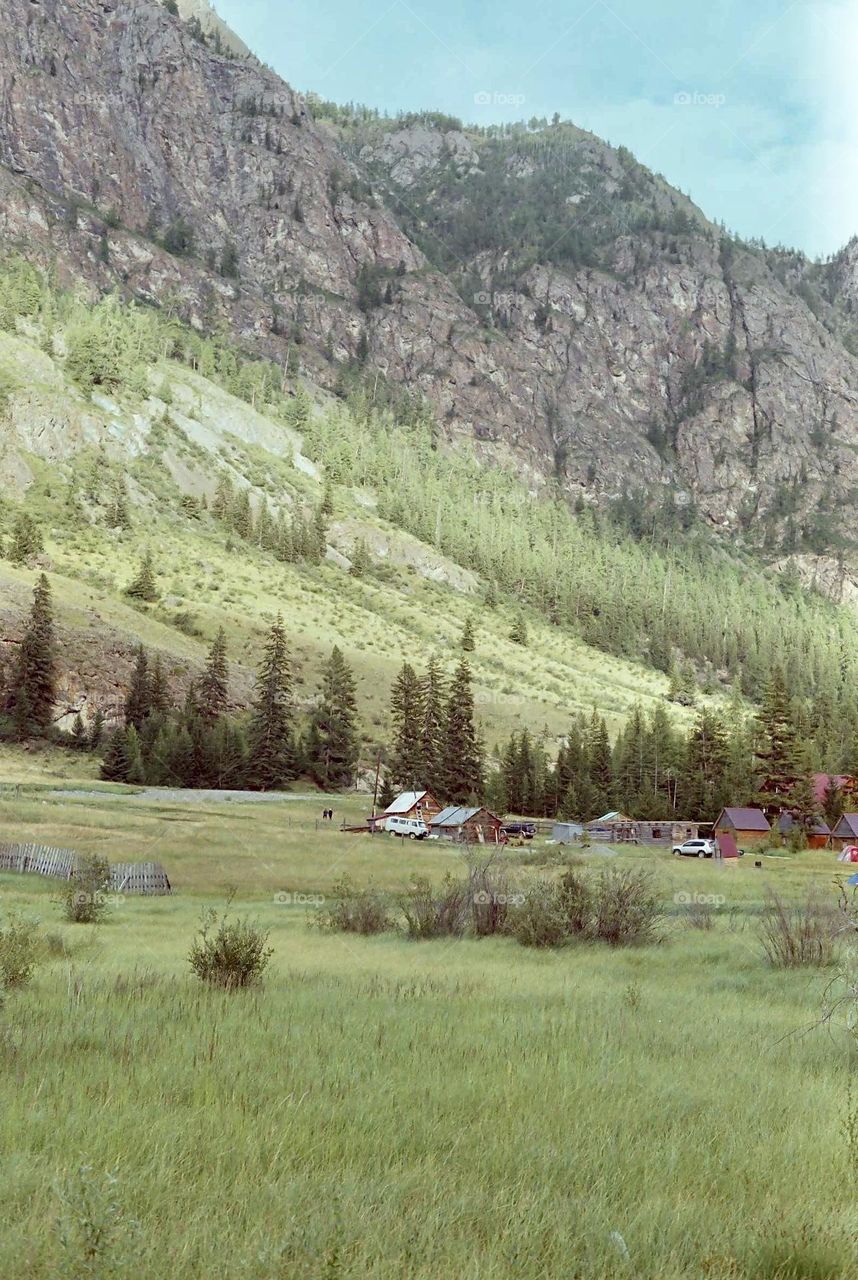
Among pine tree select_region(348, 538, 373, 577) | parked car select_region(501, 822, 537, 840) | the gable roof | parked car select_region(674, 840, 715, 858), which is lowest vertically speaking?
parked car select_region(674, 840, 715, 858)

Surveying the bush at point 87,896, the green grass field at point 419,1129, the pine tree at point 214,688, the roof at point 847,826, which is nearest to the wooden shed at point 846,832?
the roof at point 847,826

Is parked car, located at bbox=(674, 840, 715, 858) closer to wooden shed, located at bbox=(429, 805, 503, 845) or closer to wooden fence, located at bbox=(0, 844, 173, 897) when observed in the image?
wooden shed, located at bbox=(429, 805, 503, 845)

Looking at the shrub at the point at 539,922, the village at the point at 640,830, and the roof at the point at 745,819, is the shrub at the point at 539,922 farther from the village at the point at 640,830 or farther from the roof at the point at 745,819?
the roof at the point at 745,819

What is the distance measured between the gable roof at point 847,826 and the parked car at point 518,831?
842 inches

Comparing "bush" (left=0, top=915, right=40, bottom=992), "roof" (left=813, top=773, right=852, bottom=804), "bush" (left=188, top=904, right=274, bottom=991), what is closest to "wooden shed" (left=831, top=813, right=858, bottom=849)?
"roof" (left=813, top=773, right=852, bottom=804)

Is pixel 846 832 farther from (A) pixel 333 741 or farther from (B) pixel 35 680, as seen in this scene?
(B) pixel 35 680

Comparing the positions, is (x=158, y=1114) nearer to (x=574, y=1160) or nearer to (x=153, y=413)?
(x=574, y=1160)

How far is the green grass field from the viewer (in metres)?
3.43

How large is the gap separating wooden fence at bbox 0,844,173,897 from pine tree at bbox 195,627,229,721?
159 ft

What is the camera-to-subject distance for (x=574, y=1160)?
14.7 feet

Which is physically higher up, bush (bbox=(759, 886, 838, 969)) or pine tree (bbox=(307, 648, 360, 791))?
pine tree (bbox=(307, 648, 360, 791))

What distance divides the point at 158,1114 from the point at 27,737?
231ft

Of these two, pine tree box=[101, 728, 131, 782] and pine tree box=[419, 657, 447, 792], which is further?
pine tree box=[419, 657, 447, 792]

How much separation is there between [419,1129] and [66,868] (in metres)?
23.0
